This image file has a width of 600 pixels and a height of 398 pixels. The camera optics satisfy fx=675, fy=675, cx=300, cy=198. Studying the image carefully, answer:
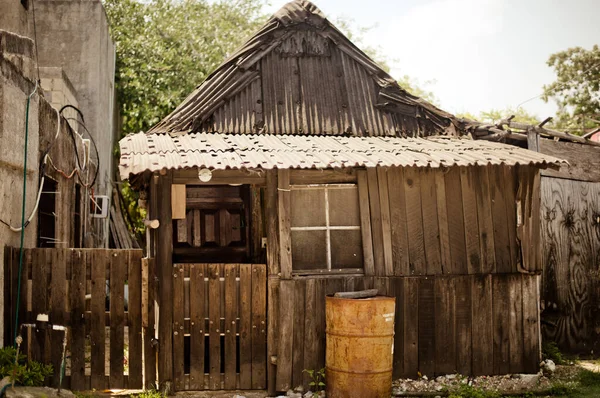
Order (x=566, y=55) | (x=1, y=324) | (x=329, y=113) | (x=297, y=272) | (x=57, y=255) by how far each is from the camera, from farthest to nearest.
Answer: (x=566, y=55) < (x=329, y=113) < (x=297, y=272) < (x=57, y=255) < (x=1, y=324)

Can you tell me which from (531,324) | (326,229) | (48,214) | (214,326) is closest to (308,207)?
(326,229)

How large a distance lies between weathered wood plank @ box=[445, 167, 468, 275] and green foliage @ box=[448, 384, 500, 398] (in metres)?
1.46

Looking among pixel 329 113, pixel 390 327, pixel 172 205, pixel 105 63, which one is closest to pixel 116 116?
pixel 105 63

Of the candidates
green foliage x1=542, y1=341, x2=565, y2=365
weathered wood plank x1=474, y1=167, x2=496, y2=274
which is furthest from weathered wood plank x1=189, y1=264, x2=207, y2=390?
green foliage x1=542, y1=341, x2=565, y2=365

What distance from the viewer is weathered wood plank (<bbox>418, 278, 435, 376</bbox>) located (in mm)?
8602

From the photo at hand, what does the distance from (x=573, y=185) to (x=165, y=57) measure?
1340 centimetres

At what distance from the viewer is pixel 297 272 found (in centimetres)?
848

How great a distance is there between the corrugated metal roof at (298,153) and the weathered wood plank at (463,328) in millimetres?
1667

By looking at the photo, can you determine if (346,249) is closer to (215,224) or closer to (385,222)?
(385,222)

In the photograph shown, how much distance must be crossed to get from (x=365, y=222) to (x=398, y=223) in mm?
433

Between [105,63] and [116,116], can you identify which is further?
[116,116]

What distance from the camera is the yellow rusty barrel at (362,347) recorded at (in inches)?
306

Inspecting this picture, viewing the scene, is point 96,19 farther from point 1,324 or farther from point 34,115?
point 1,324

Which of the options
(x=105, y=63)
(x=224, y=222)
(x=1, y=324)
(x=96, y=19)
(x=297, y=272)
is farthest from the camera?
(x=105, y=63)
